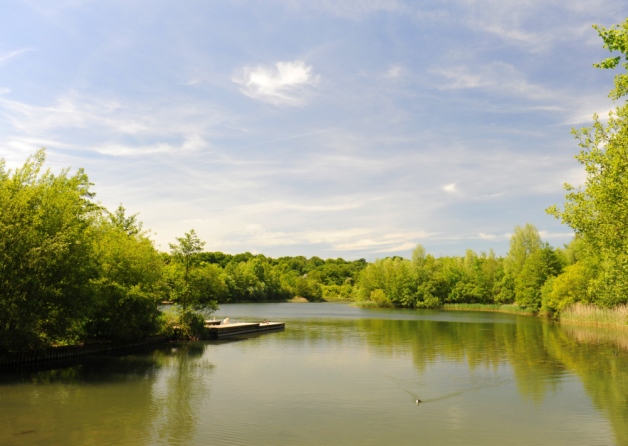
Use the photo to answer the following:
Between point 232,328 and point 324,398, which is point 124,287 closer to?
point 232,328

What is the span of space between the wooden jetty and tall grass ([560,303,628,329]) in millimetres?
34539

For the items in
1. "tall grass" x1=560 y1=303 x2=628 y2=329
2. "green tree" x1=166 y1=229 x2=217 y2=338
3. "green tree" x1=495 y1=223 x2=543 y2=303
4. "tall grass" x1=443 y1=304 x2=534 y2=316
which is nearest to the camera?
"green tree" x1=166 y1=229 x2=217 y2=338

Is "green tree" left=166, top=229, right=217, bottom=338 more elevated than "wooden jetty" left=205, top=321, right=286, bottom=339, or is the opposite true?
"green tree" left=166, top=229, right=217, bottom=338

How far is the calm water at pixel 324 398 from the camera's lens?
15.8 metres

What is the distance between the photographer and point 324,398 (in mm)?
21078

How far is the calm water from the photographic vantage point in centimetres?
1579

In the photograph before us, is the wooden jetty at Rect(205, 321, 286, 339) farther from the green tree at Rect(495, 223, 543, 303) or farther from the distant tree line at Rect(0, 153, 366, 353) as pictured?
the green tree at Rect(495, 223, 543, 303)

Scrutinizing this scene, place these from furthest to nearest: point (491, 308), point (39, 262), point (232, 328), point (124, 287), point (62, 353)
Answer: point (491, 308) < point (232, 328) < point (124, 287) < point (62, 353) < point (39, 262)

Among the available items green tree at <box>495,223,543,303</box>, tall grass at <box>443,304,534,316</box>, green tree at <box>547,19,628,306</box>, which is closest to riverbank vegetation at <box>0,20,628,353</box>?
green tree at <box>547,19,628,306</box>

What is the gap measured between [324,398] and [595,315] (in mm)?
46940

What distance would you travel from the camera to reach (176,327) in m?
41.3

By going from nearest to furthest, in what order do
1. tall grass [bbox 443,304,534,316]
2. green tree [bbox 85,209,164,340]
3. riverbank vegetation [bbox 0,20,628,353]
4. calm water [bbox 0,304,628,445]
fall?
1. calm water [bbox 0,304,628,445]
2. riverbank vegetation [bbox 0,20,628,353]
3. green tree [bbox 85,209,164,340]
4. tall grass [bbox 443,304,534,316]

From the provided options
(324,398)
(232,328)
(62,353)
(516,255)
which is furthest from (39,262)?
(516,255)

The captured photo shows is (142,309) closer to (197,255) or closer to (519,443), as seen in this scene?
(197,255)
